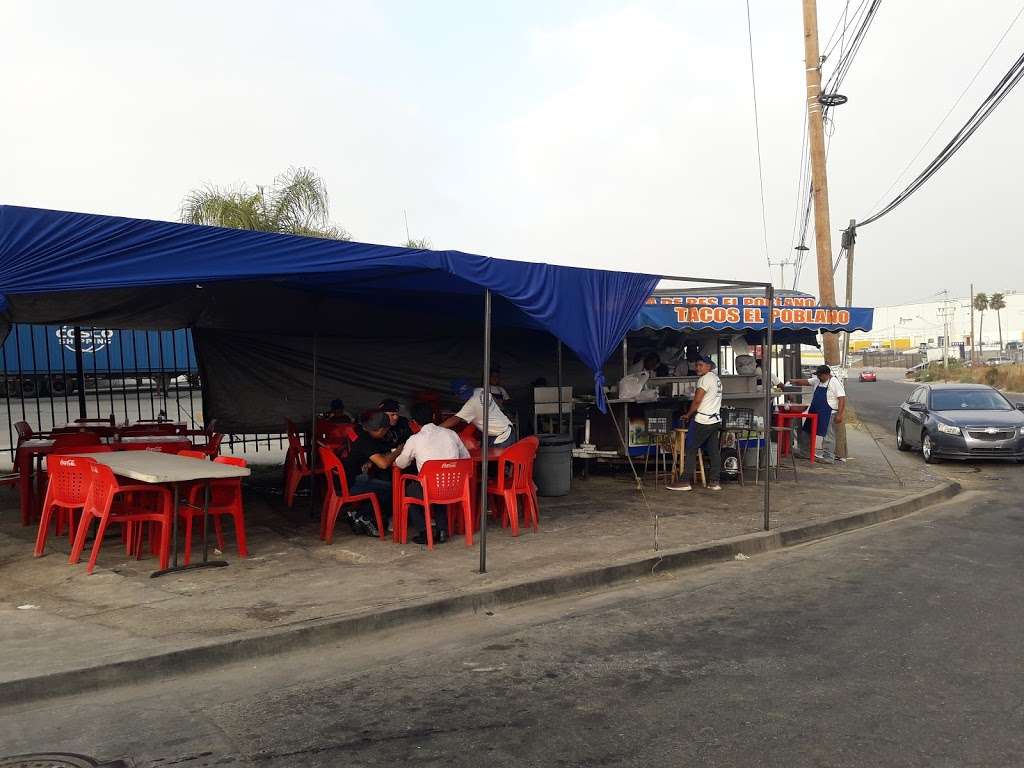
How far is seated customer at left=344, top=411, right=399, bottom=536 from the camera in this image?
838cm

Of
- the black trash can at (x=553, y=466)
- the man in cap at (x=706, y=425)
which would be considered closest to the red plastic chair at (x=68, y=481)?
the black trash can at (x=553, y=466)

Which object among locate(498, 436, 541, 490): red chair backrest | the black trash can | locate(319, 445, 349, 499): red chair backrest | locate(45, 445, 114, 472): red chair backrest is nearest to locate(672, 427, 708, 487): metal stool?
the black trash can

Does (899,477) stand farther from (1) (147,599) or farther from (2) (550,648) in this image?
(1) (147,599)

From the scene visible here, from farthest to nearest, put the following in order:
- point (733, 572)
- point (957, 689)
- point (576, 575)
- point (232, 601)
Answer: point (733, 572)
point (576, 575)
point (232, 601)
point (957, 689)

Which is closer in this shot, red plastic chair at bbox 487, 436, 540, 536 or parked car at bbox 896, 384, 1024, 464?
red plastic chair at bbox 487, 436, 540, 536

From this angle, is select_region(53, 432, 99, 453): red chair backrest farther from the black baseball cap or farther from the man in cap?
the man in cap

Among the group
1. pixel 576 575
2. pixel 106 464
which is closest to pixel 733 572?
pixel 576 575

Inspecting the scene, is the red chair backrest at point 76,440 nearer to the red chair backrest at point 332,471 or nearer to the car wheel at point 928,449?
the red chair backrest at point 332,471

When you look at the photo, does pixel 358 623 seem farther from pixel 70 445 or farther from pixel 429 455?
pixel 70 445

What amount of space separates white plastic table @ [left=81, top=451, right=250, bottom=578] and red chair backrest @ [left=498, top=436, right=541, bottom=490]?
2.67m

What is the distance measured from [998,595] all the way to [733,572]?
79.6 inches

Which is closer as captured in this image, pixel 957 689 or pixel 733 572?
pixel 957 689

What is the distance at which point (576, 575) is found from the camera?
22.5 feet

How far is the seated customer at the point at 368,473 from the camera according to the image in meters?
8.38
